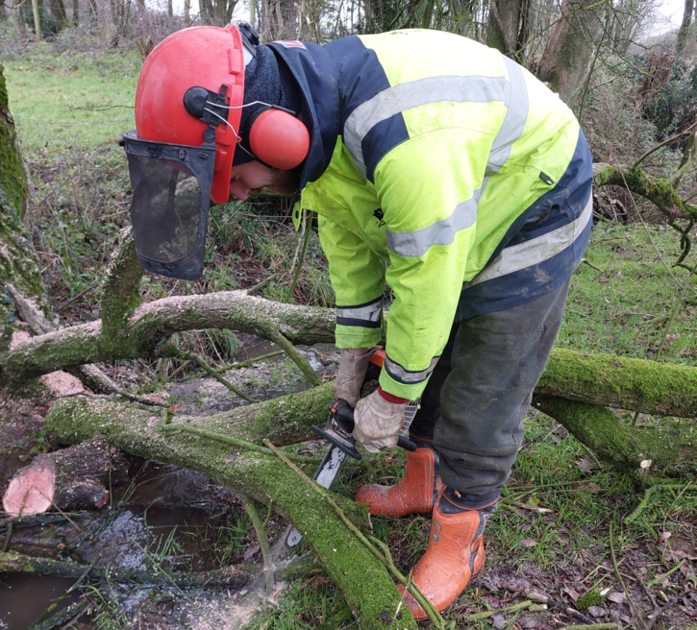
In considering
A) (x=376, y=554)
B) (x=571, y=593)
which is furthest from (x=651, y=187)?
(x=376, y=554)

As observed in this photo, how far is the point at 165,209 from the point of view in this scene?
1409mm

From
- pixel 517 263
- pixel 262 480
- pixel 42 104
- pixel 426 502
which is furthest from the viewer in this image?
pixel 42 104

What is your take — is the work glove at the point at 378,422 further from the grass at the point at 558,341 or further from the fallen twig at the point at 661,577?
the fallen twig at the point at 661,577

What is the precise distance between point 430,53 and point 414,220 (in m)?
0.44

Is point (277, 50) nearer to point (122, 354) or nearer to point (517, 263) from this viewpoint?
point (517, 263)

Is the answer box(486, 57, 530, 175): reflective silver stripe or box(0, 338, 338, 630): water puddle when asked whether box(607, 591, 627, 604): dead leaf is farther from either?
box(486, 57, 530, 175): reflective silver stripe

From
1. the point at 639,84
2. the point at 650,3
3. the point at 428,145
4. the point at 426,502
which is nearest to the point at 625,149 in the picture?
the point at 650,3

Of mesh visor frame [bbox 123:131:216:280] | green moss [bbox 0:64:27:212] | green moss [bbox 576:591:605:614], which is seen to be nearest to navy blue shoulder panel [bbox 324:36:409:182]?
mesh visor frame [bbox 123:131:216:280]

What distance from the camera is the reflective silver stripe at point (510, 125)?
1.25 metres

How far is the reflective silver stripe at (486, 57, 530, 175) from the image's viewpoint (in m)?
1.25

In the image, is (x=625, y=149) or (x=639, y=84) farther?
(x=639, y=84)

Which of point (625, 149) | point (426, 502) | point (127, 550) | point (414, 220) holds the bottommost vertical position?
point (127, 550)

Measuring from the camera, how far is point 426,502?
2256 millimetres

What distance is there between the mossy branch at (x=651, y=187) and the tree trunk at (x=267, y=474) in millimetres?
2407
